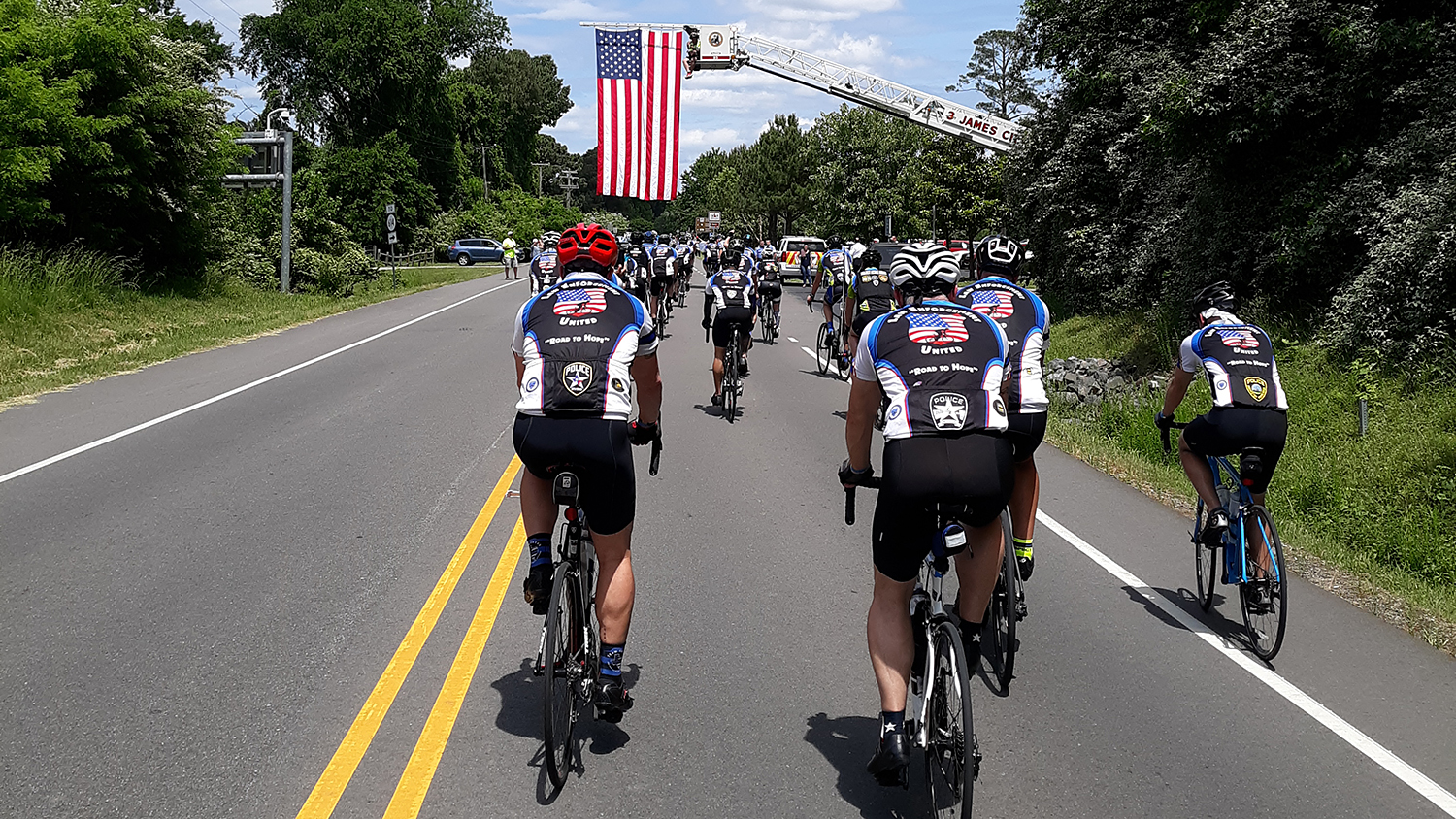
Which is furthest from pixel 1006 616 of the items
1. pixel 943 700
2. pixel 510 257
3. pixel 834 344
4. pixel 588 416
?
pixel 510 257

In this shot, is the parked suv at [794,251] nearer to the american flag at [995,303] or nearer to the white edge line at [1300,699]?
the white edge line at [1300,699]

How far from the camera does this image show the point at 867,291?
13867 millimetres

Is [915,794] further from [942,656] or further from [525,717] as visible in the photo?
[525,717]

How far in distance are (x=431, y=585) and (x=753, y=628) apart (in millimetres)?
1941

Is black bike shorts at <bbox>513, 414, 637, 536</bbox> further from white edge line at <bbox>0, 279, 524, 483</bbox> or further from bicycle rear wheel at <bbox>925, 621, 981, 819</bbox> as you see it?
white edge line at <bbox>0, 279, 524, 483</bbox>

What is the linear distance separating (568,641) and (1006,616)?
223 cm

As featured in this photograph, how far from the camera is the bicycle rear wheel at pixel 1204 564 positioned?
267 inches

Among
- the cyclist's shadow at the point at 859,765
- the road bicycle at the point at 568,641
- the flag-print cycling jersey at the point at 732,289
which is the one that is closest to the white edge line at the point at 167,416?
the flag-print cycling jersey at the point at 732,289

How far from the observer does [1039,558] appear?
25.8ft

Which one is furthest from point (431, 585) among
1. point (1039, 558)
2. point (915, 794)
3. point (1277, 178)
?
point (1277, 178)

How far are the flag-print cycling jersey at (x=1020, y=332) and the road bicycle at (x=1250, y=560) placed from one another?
4.43 ft

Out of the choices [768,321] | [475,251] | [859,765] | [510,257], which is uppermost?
[475,251]

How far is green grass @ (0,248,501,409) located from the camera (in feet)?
55.9

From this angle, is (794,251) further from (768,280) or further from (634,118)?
(768,280)
